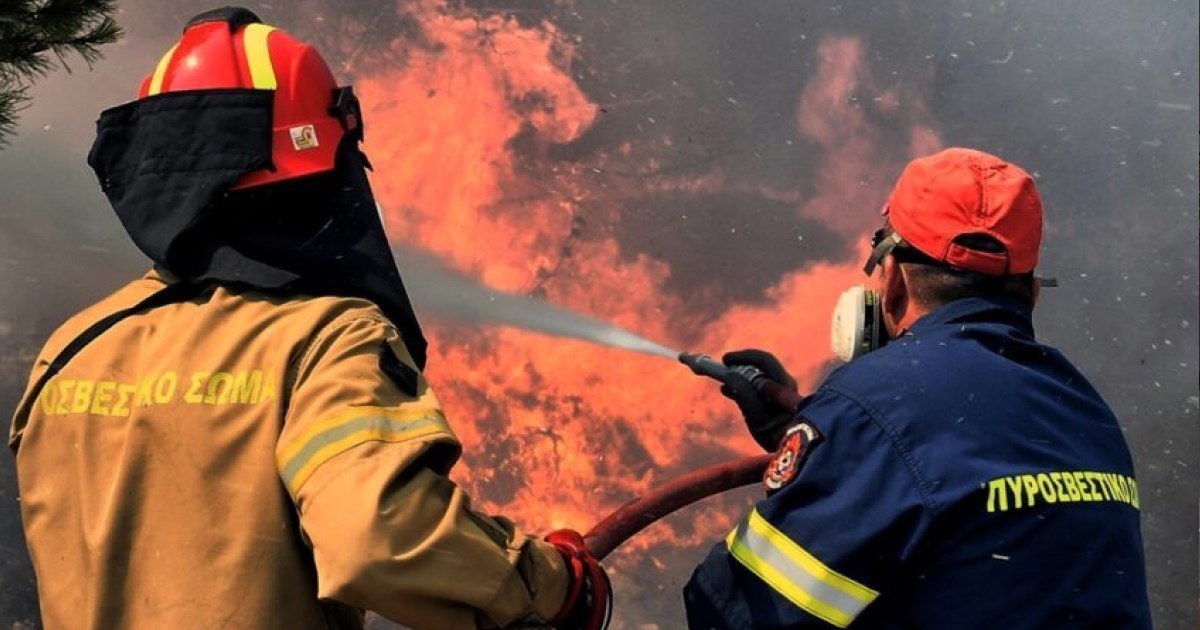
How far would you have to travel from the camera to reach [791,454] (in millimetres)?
2221

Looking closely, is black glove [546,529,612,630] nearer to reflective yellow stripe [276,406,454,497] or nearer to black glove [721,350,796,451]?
reflective yellow stripe [276,406,454,497]

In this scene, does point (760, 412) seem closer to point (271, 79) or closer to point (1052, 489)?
point (1052, 489)

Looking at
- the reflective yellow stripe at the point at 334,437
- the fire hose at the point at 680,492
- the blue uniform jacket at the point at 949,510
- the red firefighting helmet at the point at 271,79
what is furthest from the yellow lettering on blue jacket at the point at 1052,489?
the red firefighting helmet at the point at 271,79

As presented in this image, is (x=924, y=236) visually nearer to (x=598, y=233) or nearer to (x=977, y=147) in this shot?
(x=598, y=233)

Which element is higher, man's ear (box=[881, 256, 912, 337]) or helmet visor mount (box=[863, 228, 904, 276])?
helmet visor mount (box=[863, 228, 904, 276])

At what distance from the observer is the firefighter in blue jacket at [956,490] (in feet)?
6.59

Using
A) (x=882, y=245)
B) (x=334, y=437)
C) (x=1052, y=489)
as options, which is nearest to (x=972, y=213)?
(x=882, y=245)

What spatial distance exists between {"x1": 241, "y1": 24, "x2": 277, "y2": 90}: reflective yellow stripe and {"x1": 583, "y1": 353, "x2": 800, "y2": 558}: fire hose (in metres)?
1.52

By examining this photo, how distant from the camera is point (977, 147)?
6.56m

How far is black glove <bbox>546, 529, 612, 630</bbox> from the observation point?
84.0 inches

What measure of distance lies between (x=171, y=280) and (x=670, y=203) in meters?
4.58

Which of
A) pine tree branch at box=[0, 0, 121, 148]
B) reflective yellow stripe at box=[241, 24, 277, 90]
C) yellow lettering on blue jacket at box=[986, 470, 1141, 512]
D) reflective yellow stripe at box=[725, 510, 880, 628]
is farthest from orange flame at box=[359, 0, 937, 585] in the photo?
yellow lettering on blue jacket at box=[986, 470, 1141, 512]

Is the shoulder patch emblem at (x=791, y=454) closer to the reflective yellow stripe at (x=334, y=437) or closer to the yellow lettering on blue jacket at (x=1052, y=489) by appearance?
the yellow lettering on blue jacket at (x=1052, y=489)

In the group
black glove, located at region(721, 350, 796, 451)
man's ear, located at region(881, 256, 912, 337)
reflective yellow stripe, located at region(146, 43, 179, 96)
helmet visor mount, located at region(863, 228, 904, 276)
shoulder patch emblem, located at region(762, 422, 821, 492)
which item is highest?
reflective yellow stripe, located at region(146, 43, 179, 96)
